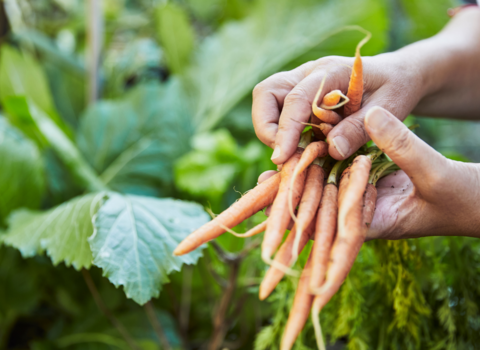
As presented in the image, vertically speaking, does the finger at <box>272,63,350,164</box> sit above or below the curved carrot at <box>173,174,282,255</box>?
above

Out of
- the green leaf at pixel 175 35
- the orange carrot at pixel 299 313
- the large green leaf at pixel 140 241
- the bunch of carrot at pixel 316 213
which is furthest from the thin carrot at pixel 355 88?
the green leaf at pixel 175 35

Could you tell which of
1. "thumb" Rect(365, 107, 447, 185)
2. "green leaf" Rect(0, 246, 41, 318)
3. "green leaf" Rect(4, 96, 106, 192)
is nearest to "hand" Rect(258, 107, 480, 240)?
A: "thumb" Rect(365, 107, 447, 185)

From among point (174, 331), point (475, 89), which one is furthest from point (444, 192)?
point (174, 331)

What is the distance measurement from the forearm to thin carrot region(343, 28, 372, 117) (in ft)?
0.58

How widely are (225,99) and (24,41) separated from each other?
118cm

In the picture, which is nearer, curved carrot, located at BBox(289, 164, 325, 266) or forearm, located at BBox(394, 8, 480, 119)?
curved carrot, located at BBox(289, 164, 325, 266)

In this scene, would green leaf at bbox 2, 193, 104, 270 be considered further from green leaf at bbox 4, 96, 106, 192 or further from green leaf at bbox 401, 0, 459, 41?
green leaf at bbox 401, 0, 459, 41

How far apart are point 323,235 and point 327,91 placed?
9.9 inches

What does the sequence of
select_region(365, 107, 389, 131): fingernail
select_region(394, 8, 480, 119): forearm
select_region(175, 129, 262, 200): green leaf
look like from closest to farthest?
select_region(365, 107, 389, 131): fingernail
select_region(394, 8, 480, 119): forearm
select_region(175, 129, 262, 200): green leaf

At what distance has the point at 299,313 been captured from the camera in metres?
0.47

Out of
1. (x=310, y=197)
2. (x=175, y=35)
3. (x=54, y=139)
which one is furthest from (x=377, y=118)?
(x=175, y=35)

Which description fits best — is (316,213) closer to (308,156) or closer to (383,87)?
(308,156)

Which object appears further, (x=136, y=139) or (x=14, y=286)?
(x=136, y=139)

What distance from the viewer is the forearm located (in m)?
0.70
